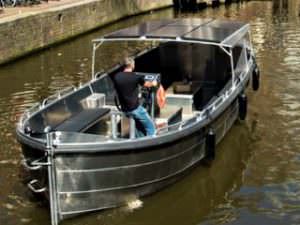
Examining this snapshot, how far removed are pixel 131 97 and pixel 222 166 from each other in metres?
2.74

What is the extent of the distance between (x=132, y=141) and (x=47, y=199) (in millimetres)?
1527

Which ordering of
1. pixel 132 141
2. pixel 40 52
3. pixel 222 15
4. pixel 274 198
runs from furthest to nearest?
pixel 222 15 < pixel 40 52 < pixel 274 198 < pixel 132 141

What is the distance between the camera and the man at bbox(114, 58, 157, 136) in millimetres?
8828

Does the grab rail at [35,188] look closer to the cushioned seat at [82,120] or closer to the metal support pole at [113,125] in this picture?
the cushioned seat at [82,120]

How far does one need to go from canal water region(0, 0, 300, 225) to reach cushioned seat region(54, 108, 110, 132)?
121cm

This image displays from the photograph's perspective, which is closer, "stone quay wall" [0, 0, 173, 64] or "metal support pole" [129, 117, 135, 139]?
"metal support pole" [129, 117, 135, 139]

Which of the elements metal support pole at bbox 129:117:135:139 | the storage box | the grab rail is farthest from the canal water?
the storage box

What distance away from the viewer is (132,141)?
→ 8.45 meters

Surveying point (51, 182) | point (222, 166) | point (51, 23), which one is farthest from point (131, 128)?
point (51, 23)

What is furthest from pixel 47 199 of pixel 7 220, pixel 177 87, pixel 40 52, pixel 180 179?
pixel 40 52

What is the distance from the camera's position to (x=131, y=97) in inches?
349

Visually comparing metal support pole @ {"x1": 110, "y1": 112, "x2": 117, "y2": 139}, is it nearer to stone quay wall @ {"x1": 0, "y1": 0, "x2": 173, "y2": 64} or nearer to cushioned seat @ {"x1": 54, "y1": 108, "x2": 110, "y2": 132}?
cushioned seat @ {"x1": 54, "y1": 108, "x2": 110, "y2": 132}

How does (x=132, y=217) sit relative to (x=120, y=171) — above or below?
below

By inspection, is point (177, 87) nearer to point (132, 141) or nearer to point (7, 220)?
point (132, 141)
